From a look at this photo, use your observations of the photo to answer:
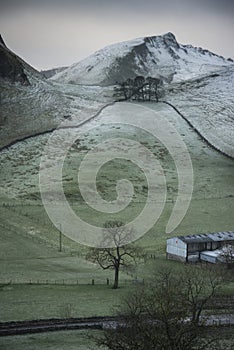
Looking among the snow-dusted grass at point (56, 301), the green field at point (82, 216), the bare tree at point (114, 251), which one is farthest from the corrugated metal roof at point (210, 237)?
the snow-dusted grass at point (56, 301)

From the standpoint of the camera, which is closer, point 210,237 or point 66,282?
point 66,282

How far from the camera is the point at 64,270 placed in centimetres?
5078

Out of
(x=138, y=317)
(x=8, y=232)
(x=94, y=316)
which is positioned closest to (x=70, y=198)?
(x=8, y=232)

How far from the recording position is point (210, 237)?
200 feet

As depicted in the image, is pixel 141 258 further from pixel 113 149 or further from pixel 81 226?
pixel 113 149

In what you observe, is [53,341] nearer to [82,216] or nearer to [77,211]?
[82,216]

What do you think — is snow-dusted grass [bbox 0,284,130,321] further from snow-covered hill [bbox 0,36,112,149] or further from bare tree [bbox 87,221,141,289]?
snow-covered hill [bbox 0,36,112,149]

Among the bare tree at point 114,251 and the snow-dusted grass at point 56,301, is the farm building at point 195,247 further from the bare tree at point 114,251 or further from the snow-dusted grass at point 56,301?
the snow-dusted grass at point 56,301

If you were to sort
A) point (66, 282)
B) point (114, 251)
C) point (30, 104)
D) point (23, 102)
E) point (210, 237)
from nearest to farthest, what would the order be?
point (66, 282)
point (114, 251)
point (210, 237)
point (23, 102)
point (30, 104)

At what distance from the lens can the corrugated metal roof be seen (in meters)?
58.8

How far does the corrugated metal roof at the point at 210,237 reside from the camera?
5880 centimetres

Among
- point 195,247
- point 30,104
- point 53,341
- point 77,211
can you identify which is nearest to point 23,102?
point 30,104

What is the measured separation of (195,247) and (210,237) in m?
3.20

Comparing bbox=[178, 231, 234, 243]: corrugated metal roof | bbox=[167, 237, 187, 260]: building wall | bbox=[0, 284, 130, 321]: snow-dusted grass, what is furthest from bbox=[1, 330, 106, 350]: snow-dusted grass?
bbox=[178, 231, 234, 243]: corrugated metal roof
